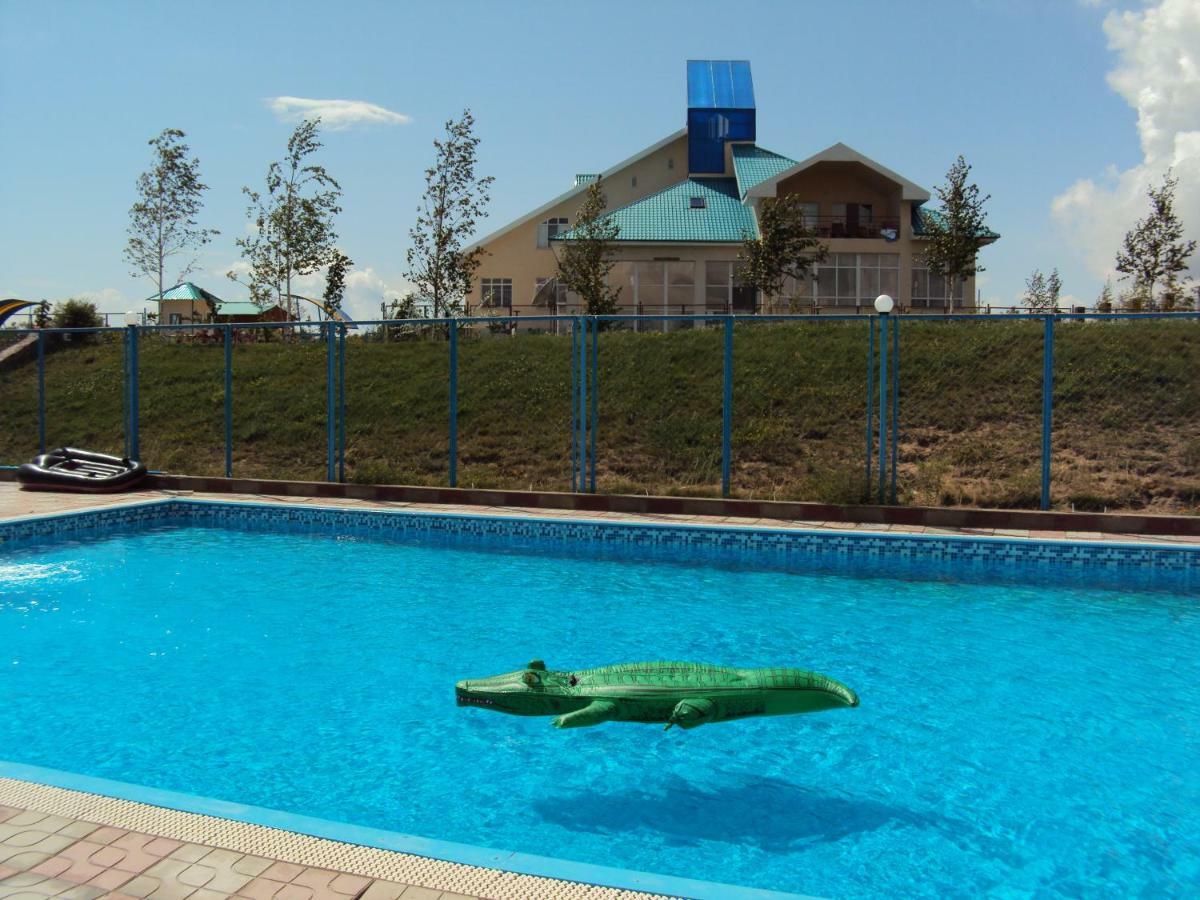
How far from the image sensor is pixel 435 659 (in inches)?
244

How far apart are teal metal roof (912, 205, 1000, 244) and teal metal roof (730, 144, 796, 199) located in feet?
15.5

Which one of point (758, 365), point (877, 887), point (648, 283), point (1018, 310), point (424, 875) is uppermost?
point (648, 283)

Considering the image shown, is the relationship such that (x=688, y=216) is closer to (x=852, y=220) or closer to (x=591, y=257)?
(x=852, y=220)

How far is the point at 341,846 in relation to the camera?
10.2 feet

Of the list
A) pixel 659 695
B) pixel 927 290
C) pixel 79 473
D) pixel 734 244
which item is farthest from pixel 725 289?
pixel 659 695

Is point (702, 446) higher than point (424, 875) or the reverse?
higher

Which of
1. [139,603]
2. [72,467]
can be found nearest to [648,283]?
[72,467]

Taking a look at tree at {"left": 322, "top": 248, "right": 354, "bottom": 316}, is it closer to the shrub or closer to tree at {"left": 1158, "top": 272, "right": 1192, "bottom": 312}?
the shrub

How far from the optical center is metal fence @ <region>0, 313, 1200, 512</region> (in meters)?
12.0

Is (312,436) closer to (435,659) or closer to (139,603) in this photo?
(139,603)

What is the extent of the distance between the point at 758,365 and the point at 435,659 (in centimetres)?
1197

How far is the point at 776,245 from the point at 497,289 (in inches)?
458

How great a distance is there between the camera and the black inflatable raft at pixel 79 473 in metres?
12.0

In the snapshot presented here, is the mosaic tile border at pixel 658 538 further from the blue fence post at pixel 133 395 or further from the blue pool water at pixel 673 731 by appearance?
the blue fence post at pixel 133 395
